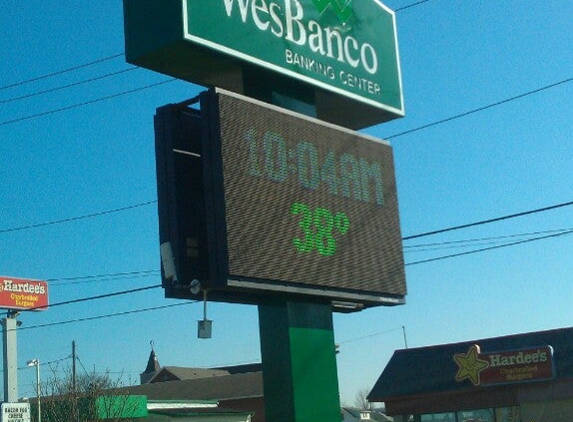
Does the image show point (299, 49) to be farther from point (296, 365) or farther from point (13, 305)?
point (13, 305)

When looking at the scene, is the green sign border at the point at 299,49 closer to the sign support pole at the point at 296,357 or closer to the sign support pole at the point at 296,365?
the sign support pole at the point at 296,357

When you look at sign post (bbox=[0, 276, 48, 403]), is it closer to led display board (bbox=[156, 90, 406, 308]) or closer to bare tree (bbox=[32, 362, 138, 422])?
bare tree (bbox=[32, 362, 138, 422])

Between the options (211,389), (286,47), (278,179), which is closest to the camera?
(278,179)

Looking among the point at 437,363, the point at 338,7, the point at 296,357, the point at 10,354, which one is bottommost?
the point at 296,357

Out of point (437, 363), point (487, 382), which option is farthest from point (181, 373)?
point (487, 382)

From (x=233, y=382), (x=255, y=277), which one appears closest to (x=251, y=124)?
(x=255, y=277)

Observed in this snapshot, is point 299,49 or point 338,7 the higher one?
point 338,7

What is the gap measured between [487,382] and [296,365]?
26.8 meters

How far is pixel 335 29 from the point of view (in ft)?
45.5

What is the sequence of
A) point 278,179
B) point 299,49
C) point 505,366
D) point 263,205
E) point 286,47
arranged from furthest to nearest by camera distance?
1. point 505,366
2. point 299,49
3. point 286,47
4. point 278,179
5. point 263,205

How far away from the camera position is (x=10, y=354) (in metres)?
56.2

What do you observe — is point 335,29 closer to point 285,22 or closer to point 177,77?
point 285,22

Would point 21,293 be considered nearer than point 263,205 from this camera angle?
No

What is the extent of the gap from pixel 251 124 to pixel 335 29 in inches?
122
